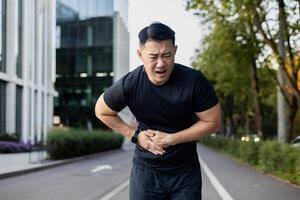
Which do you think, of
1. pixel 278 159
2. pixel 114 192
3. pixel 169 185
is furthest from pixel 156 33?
pixel 278 159

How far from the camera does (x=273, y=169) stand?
2089 cm

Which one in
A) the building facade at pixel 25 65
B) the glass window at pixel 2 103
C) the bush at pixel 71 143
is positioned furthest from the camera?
the glass window at pixel 2 103

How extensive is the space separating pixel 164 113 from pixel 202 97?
26cm

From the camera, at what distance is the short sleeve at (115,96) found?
396cm

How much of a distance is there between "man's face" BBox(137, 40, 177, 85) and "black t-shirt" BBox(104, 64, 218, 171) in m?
0.09

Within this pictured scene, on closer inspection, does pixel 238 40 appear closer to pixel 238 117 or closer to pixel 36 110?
pixel 36 110

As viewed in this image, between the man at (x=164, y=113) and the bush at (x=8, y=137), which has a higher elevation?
the man at (x=164, y=113)

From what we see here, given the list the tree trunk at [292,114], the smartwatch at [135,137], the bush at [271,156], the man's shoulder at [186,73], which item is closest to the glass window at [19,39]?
the tree trunk at [292,114]

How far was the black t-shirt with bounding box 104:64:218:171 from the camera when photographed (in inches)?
152

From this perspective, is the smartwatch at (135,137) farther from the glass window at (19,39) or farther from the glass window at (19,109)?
the glass window at (19,109)

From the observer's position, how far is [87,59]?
59.2 meters

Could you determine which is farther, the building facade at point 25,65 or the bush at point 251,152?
the building facade at point 25,65

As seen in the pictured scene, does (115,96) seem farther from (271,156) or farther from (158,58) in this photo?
(271,156)

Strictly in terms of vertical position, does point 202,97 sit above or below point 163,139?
above
